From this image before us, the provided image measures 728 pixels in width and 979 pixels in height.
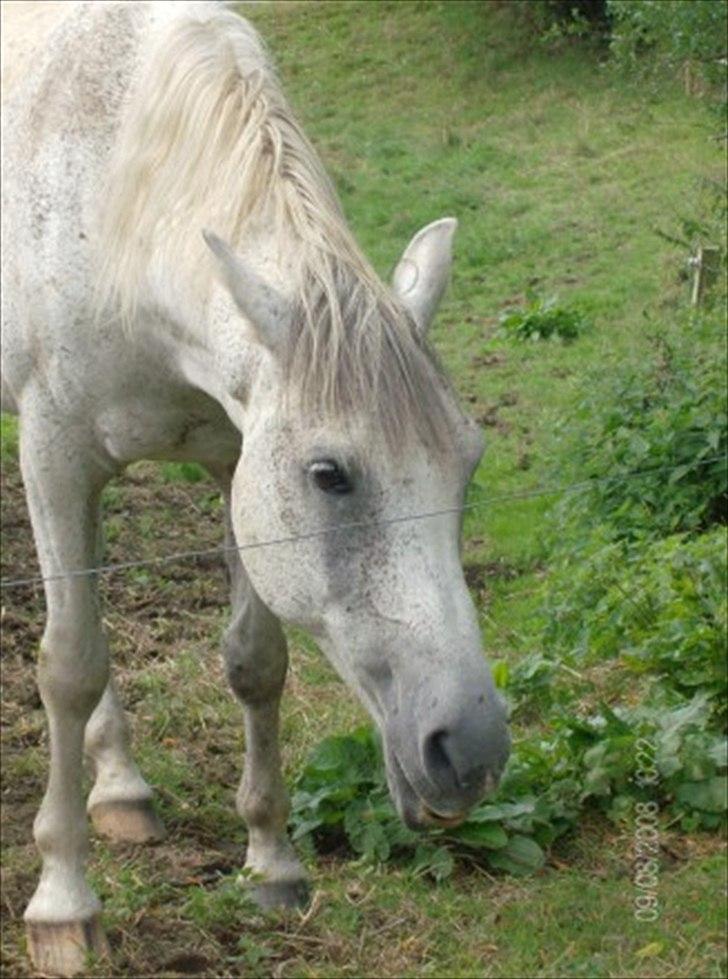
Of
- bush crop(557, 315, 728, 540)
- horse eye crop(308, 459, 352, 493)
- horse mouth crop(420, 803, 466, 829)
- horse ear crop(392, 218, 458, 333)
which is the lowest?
bush crop(557, 315, 728, 540)

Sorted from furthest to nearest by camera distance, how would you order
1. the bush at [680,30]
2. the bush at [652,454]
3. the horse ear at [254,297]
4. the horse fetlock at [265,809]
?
1. the bush at [680,30]
2. the bush at [652,454]
3. the horse fetlock at [265,809]
4. the horse ear at [254,297]

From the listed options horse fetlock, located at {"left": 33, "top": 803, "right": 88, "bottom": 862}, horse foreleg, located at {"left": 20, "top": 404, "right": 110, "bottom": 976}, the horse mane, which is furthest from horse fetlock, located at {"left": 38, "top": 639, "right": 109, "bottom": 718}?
the horse mane

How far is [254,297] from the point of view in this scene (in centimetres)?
365

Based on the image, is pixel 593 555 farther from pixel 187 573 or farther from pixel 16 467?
pixel 16 467

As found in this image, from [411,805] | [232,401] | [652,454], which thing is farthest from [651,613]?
[411,805]

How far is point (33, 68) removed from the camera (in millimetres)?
4848

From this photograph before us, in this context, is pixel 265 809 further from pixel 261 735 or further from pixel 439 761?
pixel 439 761

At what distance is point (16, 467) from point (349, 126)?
8114 mm

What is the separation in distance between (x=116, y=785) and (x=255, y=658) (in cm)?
68

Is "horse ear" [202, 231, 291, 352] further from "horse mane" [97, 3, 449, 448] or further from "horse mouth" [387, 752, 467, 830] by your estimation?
"horse mouth" [387, 752, 467, 830]

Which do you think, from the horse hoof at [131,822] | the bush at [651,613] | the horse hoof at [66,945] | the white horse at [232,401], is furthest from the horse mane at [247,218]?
the bush at [651,613]

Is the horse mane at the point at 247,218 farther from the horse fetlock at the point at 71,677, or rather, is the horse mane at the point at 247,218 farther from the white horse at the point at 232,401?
the horse fetlock at the point at 71,677

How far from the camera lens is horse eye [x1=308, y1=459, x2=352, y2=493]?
3.54 metres

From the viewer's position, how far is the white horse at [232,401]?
11.5 ft
